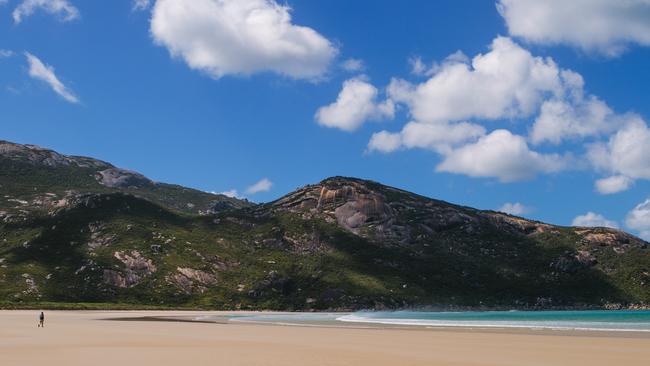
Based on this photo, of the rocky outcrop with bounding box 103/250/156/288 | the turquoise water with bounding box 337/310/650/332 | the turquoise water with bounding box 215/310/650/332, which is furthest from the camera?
the rocky outcrop with bounding box 103/250/156/288

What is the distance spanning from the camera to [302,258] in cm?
16838

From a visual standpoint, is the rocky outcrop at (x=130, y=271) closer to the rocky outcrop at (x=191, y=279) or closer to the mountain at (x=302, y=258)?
the mountain at (x=302, y=258)

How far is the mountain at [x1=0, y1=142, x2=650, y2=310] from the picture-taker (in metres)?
134

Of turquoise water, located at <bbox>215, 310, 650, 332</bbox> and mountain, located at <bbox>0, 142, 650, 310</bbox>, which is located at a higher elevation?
mountain, located at <bbox>0, 142, 650, 310</bbox>

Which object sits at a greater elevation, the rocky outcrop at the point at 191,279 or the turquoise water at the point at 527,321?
the rocky outcrop at the point at 191,279

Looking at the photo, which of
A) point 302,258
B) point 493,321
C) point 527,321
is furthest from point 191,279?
point 527,321

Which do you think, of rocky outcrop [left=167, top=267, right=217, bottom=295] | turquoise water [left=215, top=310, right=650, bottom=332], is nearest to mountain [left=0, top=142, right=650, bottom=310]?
rocky outcrop [left=167, top=267, right=217, bottom=295]

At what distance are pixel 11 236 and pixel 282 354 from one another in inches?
6048

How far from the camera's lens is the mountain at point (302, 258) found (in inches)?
5295

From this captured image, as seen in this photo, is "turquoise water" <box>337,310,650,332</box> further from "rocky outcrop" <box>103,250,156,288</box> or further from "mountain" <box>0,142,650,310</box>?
"rocky outcrop" <box>103,250,156,288</box>

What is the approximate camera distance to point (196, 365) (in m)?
18.7

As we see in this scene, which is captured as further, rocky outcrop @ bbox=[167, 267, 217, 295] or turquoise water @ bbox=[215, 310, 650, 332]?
rocky outcrop @ bbox=[167, 267, 217, 295]

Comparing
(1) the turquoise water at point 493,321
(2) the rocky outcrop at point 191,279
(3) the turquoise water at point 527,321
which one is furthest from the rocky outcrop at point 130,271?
(3) the turquoise water at point 527,321

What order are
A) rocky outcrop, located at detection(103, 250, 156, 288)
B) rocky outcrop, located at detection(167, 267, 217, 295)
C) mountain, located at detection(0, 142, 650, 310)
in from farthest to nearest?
1. rocky outcrop, located at detection(167, 267, 217, 295)
2. mountain, located at detection(0, 142, 650, 310)
3. rocky outcrop, located at detection(103, 250, 156, 288)
